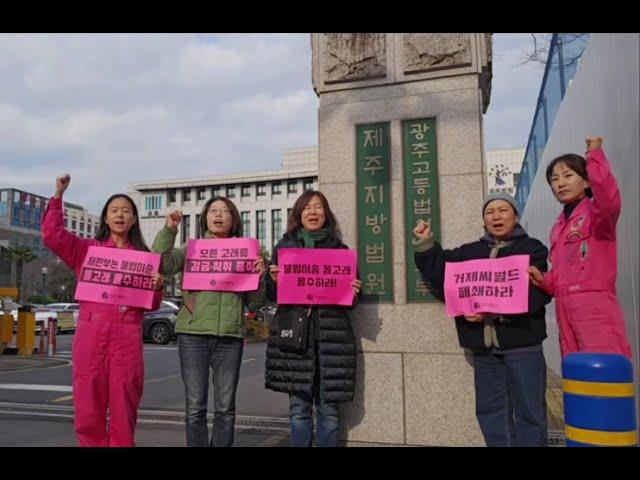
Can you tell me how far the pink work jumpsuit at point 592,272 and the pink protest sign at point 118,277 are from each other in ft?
9.00

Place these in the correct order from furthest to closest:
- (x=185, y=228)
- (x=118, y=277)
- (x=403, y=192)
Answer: (x=185, y=228) → (x=403, y=192) → (x=118, y=277)

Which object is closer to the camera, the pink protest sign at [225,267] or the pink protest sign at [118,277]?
the pink protest sign at [118,277]

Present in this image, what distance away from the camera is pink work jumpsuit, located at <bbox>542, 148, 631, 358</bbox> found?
2770 millimetres

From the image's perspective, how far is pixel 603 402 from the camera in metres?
2.27

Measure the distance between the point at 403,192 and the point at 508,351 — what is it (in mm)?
1655

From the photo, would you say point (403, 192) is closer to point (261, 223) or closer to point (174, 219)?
point (174, 219)

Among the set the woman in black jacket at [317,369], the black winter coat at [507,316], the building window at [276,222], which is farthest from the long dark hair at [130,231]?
the building window at [276,222]

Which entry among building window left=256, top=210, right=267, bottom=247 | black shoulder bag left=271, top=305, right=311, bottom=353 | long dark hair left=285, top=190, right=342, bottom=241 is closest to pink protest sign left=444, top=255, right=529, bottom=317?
long dark hair left=285, top=190, right=342, bottom=241

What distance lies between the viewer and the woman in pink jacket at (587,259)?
9.11 ft

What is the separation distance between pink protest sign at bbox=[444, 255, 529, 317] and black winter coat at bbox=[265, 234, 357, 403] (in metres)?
0.81

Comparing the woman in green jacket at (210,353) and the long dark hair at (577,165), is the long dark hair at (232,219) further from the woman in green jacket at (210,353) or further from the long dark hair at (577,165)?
the long dark hair at (577,165)

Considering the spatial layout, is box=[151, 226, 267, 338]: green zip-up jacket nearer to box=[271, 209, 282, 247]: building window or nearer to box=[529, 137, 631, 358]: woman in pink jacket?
box=[529, 137, 631, 358]: woman in pink jacket

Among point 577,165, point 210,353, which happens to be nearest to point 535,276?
point 577,165
